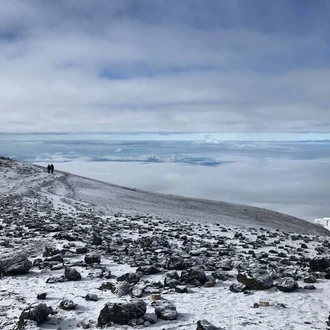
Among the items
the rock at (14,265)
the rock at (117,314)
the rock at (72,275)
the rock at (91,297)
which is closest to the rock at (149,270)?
the rock at (72,275)

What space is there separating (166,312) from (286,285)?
12.2 ft

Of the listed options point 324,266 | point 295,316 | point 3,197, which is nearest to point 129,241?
point 324,266

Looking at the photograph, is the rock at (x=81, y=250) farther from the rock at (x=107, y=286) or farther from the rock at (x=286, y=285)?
the rock at (x=286, y=285)

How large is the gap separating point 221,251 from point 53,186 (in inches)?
1495

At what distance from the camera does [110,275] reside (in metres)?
11.9

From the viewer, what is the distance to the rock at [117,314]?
8.32 meters

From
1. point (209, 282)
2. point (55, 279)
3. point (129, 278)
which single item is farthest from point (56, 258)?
point (209, 282)

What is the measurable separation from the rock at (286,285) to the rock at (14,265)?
306 inches

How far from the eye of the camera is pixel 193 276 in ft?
37.2

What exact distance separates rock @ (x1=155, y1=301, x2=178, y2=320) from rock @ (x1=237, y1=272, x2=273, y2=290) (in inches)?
110

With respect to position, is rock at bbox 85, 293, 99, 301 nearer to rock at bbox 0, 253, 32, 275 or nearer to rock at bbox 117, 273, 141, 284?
rock at bbox 117, 273, 141, 284

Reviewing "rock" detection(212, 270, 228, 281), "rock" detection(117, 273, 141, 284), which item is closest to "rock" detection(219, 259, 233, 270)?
"rock" detection(212, 270, 228, 281)

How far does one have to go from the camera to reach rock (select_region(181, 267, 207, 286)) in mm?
11219

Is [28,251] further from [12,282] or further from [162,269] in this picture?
[162,269]
